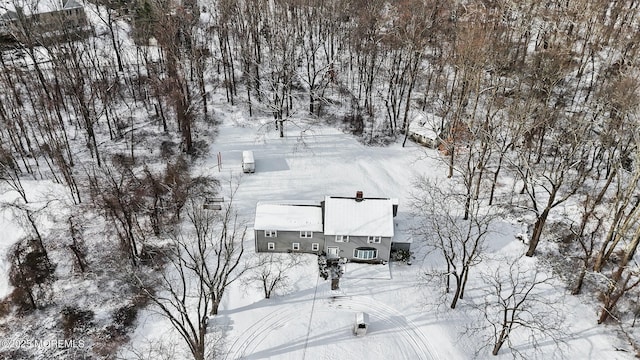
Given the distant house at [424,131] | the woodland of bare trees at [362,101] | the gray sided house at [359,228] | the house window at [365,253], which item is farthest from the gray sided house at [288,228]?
the distant house at [424,131]

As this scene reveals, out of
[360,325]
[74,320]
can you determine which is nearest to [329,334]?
[360,325]

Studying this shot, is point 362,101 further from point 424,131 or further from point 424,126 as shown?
point 424,131

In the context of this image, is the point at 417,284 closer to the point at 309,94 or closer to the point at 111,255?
the point at 111,255

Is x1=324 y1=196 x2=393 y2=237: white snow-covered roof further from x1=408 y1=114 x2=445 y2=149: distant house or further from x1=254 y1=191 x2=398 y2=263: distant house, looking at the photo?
x1=408 y1=114 x2=445 y2=149: distant house

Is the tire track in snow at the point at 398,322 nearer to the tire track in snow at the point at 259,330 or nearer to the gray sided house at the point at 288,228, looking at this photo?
the tire track in snow at the point at 259,330

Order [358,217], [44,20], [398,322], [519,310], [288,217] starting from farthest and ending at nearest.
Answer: [44,20] → [288,217] → [358,217] → [398,322] → [519,310]

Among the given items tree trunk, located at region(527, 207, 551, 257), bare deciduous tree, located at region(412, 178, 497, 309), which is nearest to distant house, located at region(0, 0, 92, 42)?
bare deciduous tree, located at region(412, 178, 497, 309)

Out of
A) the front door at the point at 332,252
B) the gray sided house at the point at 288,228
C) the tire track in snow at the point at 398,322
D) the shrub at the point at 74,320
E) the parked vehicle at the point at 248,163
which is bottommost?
the tire track in snow at the point at 398,322
